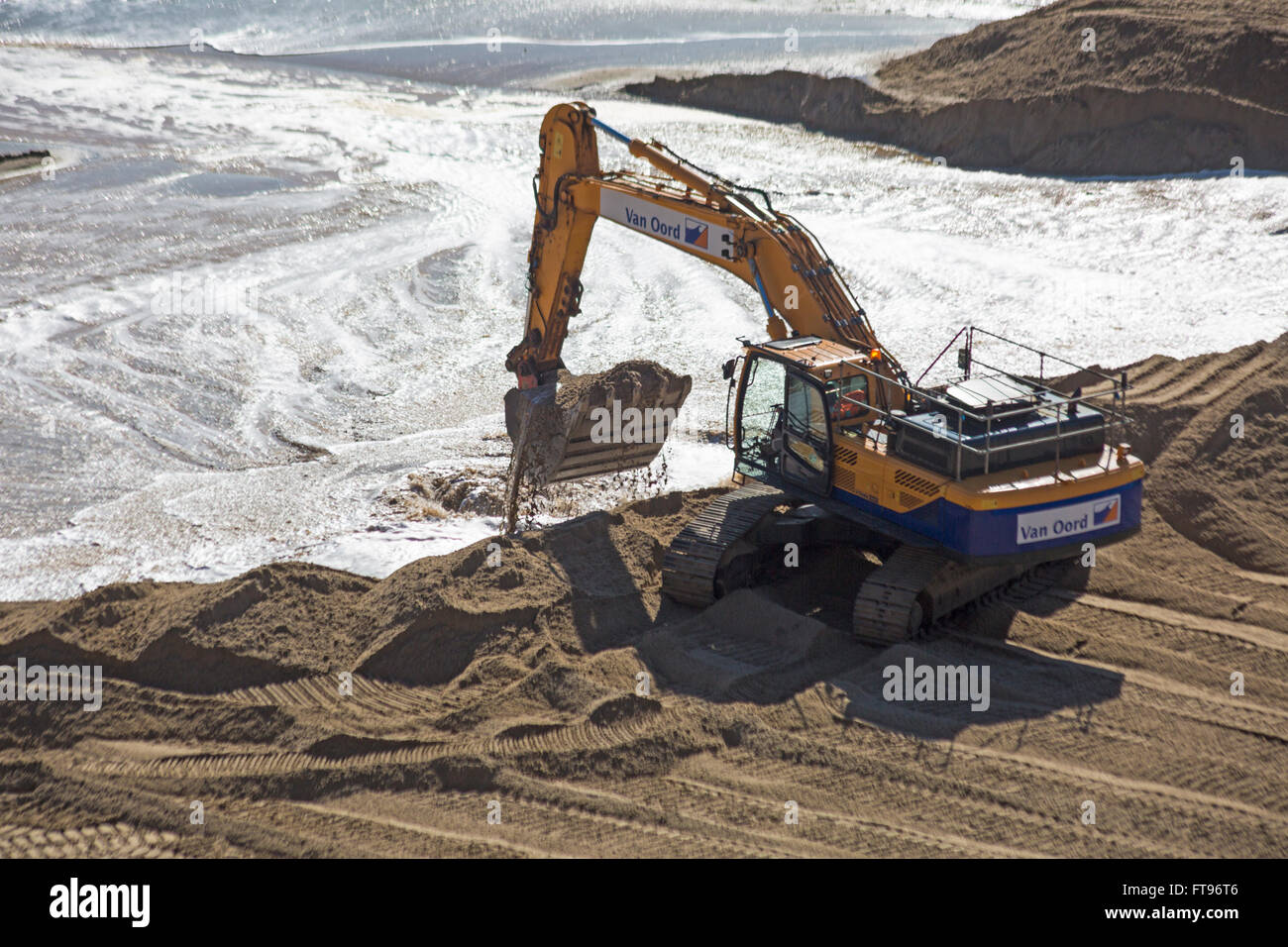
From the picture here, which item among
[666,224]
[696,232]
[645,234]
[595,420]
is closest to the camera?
[696,232]

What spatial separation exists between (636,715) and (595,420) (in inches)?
154

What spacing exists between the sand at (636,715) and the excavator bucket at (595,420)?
1154 millimetres

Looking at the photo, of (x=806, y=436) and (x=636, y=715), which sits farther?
(x=806, y=436)

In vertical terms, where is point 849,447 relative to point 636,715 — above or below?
above

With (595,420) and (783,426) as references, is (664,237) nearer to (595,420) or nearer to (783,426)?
(595,420)

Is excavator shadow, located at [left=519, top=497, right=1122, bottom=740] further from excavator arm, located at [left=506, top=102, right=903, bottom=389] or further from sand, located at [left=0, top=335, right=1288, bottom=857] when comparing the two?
excavator arm, located at [left=506, top=102, right=903, bottom=389]

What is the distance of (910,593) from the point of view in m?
8.66

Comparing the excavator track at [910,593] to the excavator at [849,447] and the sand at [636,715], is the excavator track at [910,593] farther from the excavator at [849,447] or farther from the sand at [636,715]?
the sand at [636,715]

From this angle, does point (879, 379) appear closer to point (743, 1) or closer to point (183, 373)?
point (183, 373)

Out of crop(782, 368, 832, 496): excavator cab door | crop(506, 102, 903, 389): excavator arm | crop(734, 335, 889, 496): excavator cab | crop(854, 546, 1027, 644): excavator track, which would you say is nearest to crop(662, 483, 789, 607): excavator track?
crop(734, 335, 889, 496): excavator cab

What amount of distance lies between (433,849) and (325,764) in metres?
1.16

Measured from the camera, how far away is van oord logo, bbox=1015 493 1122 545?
8391mm

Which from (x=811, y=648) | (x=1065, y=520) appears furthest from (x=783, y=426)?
(x=1065, y=520)

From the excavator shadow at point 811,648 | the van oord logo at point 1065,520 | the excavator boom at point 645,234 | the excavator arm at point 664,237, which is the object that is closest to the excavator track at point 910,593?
the excavator shadow at point 811,648
